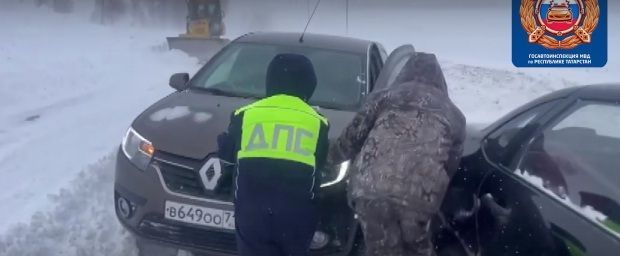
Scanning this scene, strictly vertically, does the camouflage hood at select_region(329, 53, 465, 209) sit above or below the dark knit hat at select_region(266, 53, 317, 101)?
below

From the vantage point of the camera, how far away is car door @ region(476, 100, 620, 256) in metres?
2.81

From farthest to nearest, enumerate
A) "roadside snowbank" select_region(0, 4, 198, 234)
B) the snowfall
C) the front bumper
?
"roadside snowbank" select_region(0, 4, 198, 234), the snowfall, the front bumper

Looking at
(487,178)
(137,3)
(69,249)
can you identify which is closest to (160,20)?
(137,3)

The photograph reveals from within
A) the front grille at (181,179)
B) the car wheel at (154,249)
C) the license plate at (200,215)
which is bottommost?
the car wheel at (154,249)

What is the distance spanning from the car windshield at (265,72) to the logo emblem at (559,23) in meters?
4.47

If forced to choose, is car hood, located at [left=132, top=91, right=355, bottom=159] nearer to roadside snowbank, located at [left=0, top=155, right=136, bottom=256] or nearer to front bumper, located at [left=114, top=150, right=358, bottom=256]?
front bumper, located at [left=114, top=150, right=358, bottom=256]

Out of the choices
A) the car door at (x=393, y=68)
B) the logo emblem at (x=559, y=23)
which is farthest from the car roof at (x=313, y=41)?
the logo emblem at (x=559, y=23)

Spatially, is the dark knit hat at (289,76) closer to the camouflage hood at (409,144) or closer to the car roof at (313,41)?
the camouflage hood at (409,144)

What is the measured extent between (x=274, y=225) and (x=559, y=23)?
23.6 ft

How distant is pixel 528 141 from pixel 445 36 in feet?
48.1

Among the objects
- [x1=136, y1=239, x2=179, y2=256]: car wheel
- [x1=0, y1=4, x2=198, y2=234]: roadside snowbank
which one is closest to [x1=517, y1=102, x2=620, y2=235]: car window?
[x1=136, y1=239, x2=179, y2=256]: car wheel

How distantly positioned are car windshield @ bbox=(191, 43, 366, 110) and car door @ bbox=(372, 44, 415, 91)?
1.24 metres

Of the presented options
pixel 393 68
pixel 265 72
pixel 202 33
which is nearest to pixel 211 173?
pixel 393 68

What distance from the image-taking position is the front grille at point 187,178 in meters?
4.13
